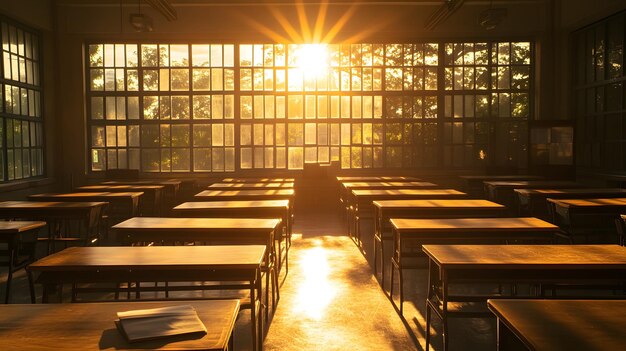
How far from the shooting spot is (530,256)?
298 cm

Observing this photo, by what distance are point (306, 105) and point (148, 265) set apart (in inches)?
425

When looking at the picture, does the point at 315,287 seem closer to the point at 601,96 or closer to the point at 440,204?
the point at 440,204

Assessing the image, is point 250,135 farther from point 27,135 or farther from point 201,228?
point 201,228

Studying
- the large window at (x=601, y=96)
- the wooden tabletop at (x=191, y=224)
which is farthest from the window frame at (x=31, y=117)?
the large window at (x=601, y=96)

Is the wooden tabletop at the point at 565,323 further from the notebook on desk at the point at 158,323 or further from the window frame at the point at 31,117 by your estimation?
the window frame at the point at 31,117

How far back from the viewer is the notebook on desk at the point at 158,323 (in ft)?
5.34

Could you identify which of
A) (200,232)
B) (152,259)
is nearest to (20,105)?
(200,232)

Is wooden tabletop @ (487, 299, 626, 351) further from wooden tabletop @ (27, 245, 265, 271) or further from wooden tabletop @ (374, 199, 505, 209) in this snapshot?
wooden tabletop @ (374, 199, 505, 209)

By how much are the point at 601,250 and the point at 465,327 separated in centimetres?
121

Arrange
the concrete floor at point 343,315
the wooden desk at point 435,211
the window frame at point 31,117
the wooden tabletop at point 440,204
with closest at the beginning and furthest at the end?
the concrete floor at point 343,315, the wooden desk at point 435,211, the wooden tabletop at point 440,204, the window frame at point 31,117

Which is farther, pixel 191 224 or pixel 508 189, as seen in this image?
pixel 508 189

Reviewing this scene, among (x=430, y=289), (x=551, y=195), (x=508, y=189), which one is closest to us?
(x=430, y=289)

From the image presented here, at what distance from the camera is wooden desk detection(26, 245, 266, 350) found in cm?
280

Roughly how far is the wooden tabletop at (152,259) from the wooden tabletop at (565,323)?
4.28ft
